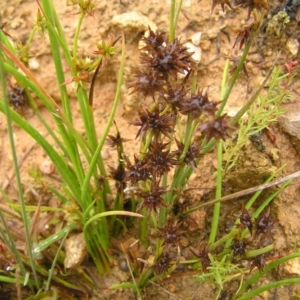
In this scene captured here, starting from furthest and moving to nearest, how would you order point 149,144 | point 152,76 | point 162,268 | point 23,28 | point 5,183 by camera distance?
point 23,28 < point 5,183 < point 162,268 < point 149,144 < point 152,76

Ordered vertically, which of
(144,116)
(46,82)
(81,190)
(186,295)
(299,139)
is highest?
(144,116)

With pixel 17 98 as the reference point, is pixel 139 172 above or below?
below

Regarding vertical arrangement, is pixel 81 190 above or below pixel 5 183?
above

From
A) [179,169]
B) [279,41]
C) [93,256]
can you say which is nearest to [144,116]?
[179,169]

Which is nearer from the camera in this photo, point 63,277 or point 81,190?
point 81,190

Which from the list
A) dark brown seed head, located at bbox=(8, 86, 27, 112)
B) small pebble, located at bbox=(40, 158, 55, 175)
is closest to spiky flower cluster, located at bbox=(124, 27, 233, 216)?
dark brown seed head, located at bbox=(8, 86, 27, 112)

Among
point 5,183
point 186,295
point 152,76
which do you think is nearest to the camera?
point 152,76

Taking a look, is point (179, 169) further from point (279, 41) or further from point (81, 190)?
point (279, 41)

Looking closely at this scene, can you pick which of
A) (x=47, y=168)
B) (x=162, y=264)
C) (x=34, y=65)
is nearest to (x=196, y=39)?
(x=34, y=65)

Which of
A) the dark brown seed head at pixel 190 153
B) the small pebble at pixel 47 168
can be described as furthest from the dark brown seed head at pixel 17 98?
the dark brown seed head at pixel 190 153

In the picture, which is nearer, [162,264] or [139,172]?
[139,172]

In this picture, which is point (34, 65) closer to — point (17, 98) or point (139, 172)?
point (17, 98)
